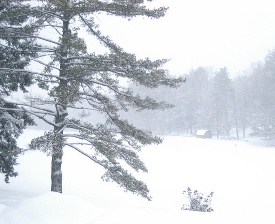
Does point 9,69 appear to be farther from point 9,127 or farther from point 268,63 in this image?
point 268,63

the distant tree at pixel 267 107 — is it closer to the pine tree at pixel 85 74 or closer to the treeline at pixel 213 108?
the treeline at pixel 213 108

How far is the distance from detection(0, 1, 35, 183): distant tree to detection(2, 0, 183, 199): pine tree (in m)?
0.40

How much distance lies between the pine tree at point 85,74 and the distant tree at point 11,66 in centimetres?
40

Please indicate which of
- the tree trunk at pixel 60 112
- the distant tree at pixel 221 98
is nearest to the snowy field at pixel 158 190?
the tree trunk at pixel 60 112

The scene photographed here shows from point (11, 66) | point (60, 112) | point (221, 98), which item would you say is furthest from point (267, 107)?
point (11, 66)

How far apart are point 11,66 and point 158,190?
14767mm

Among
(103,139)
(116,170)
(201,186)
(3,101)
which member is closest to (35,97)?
(3,101)

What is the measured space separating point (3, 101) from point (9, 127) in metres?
0.93

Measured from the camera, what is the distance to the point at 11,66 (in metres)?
9.78

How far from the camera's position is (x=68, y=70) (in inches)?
362

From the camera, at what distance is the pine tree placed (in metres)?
9.06

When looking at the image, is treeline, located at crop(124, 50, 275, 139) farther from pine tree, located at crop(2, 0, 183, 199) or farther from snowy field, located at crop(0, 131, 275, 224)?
pine tree, located at crop(2, 0, 183, 199)

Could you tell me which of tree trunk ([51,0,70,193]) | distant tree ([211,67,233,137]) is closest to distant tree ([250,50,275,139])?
distant tree ([211,67,233,137])

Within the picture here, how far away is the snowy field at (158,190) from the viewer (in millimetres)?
5707
